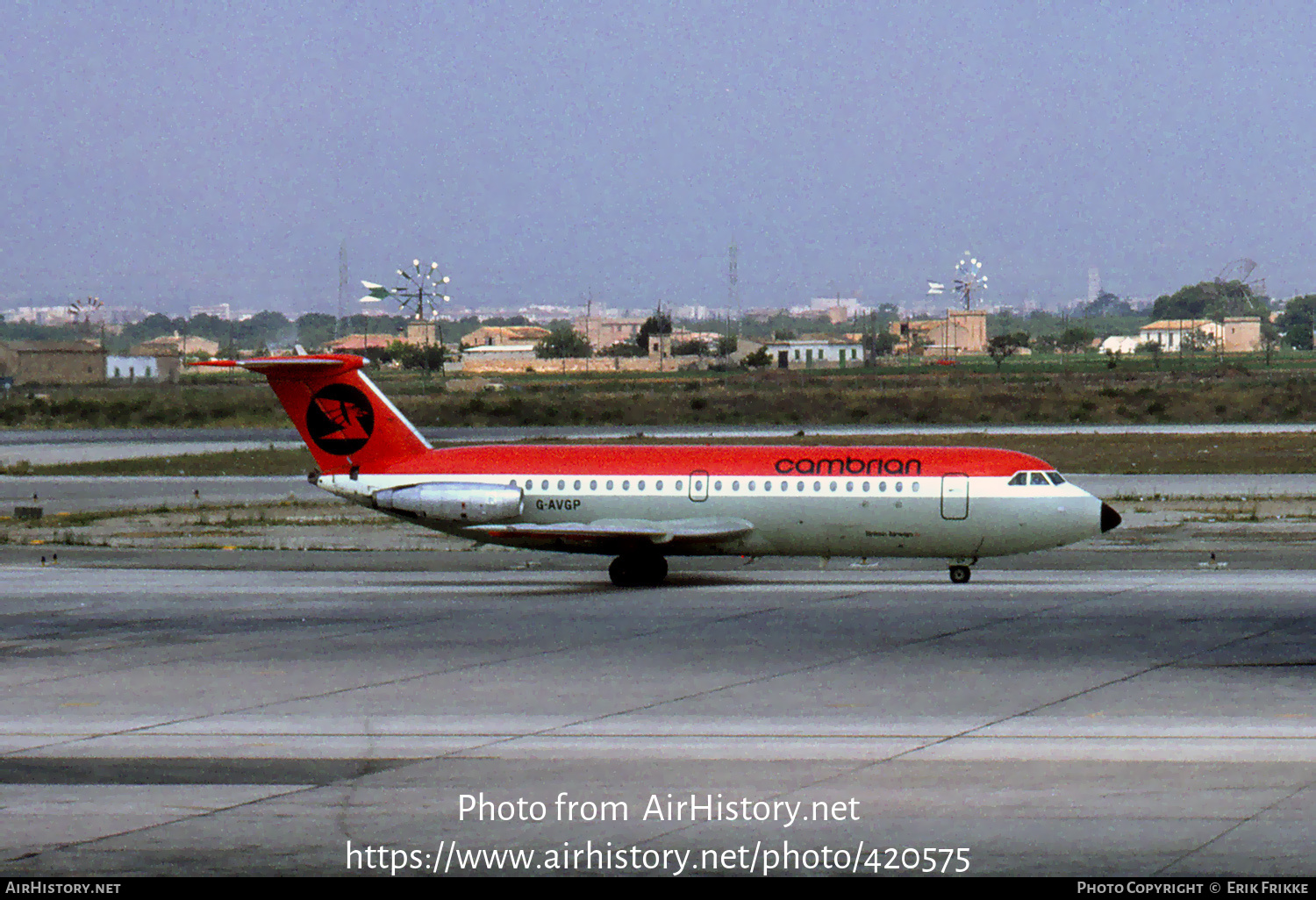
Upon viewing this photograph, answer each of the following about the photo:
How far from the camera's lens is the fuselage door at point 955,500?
35.6m

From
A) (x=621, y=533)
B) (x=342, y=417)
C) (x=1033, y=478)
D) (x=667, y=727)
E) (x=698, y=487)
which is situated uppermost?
(x=342, y=417)

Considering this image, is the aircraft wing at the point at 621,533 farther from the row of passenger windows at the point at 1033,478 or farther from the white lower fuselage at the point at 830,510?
the row of passenger windows at the point at 1033,478

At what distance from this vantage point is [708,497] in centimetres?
3650

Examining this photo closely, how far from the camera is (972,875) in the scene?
13.3 m

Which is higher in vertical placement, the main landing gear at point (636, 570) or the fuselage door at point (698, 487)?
the fuselage door at point (698, 487)

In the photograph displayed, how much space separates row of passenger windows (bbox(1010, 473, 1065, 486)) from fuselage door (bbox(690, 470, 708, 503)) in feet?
23.7

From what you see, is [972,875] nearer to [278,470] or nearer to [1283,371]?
[278,470]

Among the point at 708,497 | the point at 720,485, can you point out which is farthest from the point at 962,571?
the point at 708,497

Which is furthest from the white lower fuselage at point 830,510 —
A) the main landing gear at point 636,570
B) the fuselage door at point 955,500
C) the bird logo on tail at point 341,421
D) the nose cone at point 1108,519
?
the bird logo on tail at point 341,421

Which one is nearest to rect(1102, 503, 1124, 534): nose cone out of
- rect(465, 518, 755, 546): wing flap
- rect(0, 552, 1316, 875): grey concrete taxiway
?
rect(0, 552, 1316, 875): grey concrete taxiway

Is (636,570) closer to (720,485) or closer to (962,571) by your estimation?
(720,485)

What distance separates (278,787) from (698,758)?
4968mm

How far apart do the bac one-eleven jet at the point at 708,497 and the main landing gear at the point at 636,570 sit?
0.03 metres

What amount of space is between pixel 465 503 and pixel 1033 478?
534 inches
